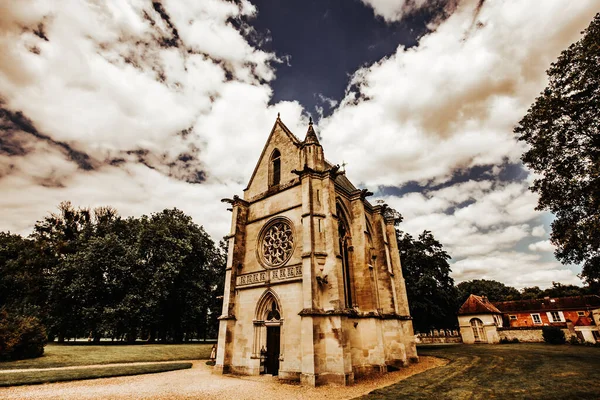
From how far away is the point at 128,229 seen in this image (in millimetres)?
28391

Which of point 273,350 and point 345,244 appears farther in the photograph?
point 345,244

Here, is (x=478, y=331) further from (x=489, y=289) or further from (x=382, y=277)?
(x=489, y=289)

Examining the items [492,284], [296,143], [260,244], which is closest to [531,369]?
[260,244]

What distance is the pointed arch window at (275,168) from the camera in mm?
16766

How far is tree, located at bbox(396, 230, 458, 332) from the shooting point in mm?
23688

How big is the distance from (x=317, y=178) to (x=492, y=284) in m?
83.3

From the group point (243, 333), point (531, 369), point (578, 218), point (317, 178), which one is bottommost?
point (531, 369)

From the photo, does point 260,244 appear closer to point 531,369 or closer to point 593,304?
point 531,369

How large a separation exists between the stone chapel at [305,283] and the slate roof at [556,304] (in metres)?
37.1

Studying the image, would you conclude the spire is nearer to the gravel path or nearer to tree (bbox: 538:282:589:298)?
the gravel path

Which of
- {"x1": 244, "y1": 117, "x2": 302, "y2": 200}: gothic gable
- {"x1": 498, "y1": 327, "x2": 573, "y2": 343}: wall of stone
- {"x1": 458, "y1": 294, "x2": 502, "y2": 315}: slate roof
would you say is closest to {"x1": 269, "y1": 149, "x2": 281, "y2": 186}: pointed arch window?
{"x1": 244, "y1": 117, "x2": 302, "y2": 200}: gothic gable

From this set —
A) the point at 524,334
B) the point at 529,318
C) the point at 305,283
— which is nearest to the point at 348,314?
the point at 305,283

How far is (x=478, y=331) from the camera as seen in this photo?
31875 millimetres

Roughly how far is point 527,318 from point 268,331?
45871mm
